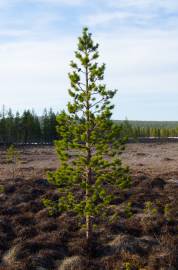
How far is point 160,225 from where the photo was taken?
95.5ft

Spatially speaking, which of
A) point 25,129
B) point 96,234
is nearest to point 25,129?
point 25,129

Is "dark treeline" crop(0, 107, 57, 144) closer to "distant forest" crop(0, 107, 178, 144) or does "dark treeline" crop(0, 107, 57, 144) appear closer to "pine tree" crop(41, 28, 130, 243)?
"distant forest" crop(0, 107, 178, 144)

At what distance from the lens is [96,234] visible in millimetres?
27969

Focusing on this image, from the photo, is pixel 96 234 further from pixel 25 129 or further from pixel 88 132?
pixel 25 129

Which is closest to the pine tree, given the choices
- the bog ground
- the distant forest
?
the bog ground

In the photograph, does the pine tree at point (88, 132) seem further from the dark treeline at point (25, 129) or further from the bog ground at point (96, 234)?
the dark treeline at point (25, 129)

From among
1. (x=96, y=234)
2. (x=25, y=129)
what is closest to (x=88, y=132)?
(x=96, y=234)

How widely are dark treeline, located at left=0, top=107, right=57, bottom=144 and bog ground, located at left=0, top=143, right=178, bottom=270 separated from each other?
265 feet

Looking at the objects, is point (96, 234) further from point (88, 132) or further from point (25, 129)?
point (25, 129)

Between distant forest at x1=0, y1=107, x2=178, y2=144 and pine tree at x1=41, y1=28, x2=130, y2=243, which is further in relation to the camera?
distant forest at x1=0, y1=107, x2=178, y2=144

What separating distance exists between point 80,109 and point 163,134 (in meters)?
153

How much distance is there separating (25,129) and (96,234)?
312ft

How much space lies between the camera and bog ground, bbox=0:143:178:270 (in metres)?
23.6

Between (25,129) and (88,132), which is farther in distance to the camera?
(25,129)
